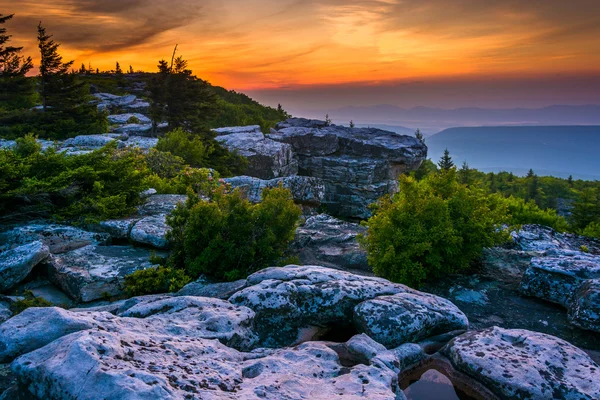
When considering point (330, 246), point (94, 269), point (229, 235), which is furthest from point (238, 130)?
point (94, 269)

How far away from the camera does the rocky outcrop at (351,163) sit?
33.8 m

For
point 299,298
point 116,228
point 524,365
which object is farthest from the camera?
point 116,228

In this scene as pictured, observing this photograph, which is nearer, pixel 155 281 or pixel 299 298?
pixel 299 298

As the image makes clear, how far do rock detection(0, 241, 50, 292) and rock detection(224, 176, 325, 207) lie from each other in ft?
31.5

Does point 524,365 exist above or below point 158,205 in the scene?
below

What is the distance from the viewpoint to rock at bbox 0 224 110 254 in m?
9.02

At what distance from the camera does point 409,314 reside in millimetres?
5859

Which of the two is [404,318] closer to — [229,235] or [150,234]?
[229,235]

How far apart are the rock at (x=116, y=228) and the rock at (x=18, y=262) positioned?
1.93 m

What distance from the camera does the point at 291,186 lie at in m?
18.9

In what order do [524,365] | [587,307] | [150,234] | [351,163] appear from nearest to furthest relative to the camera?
[524,365] < [587,307] < [150,234] < [351,163]

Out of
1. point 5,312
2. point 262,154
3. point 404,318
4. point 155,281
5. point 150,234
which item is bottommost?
point 155,281

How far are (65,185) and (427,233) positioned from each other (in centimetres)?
939

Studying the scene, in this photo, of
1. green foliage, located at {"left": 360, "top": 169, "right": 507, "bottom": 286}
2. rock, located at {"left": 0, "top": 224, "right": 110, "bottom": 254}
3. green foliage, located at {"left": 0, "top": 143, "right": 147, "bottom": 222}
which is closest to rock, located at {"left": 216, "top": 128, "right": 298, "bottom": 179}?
green foliage, located at {"left": 0, "top": 143, "right": 147, "bottom": 222}
